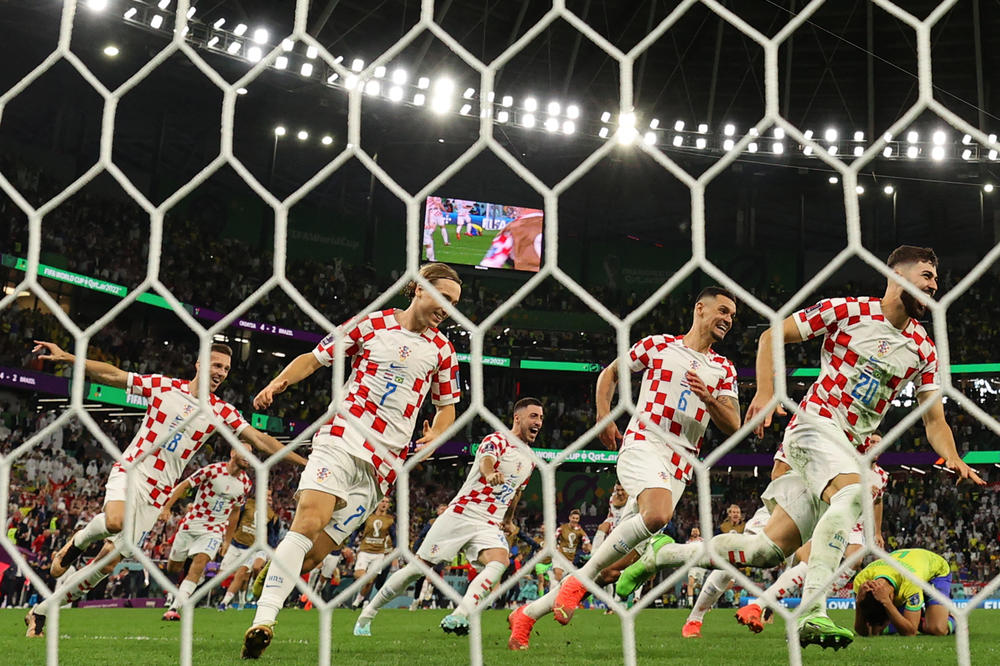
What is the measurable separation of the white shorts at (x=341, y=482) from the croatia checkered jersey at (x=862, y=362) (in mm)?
1799

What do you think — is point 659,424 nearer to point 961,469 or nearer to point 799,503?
point 799,503

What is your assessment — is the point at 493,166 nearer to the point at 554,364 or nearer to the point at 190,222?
the point at 554,364

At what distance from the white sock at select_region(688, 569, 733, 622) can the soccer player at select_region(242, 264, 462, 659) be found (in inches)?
70.4

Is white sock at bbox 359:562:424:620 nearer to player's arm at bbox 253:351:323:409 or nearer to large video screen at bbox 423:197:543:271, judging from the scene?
player's arm at bbox 253:351:323:409

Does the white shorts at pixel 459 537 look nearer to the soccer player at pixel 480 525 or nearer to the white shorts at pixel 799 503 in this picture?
the soccer player at pixel 480 525

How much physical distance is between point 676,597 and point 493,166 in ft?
46.3

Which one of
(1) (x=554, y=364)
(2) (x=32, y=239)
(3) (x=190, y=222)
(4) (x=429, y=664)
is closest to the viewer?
(2) (x=32, y=239)

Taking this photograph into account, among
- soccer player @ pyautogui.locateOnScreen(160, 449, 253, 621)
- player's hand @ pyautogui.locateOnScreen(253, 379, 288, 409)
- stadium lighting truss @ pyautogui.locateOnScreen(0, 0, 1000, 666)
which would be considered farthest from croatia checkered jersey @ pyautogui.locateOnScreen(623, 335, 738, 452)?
soccer player @ pyautogui.locateOnScreen(160, 449, 253, 621)

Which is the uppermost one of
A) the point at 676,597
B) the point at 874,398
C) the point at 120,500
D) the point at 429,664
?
the point at 874,398

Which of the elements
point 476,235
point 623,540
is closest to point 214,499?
point 623,540

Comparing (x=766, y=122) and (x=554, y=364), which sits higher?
(x=554, y=364)

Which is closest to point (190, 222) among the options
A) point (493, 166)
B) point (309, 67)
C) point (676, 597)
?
point (309, 67)

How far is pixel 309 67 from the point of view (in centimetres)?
1975

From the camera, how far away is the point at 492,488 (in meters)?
5.84
